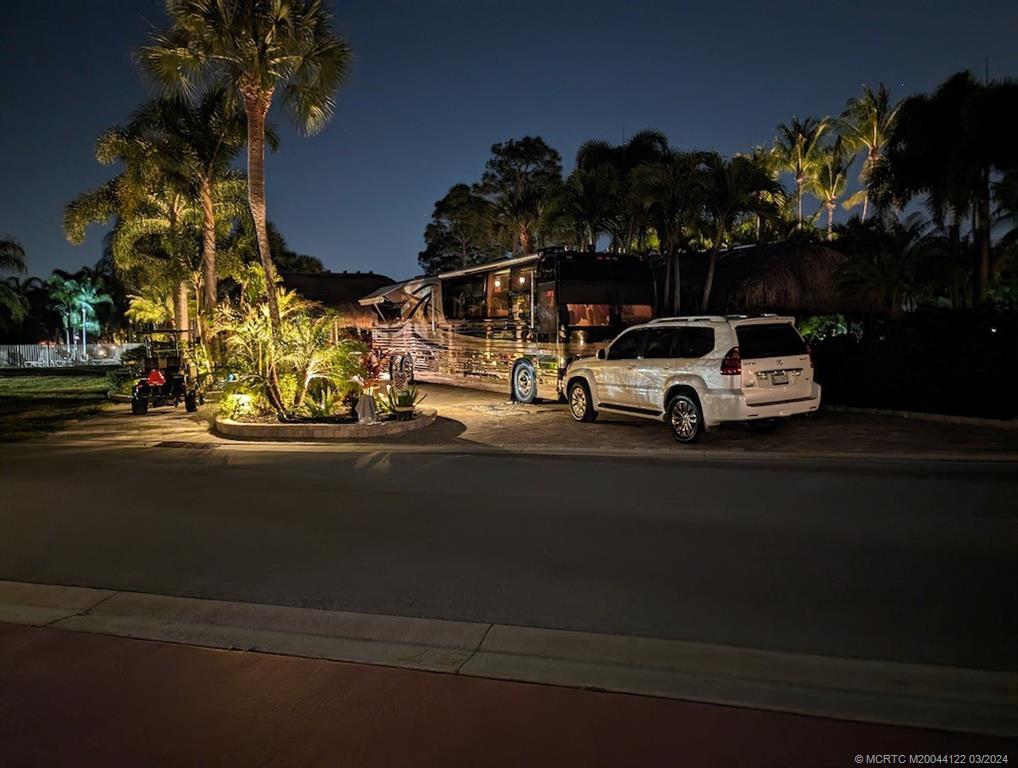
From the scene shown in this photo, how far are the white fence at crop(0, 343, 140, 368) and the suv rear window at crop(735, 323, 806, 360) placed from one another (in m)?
42.3

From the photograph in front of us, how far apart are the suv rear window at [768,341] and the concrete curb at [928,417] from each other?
3416mm

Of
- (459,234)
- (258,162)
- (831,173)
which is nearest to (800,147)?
(831,173)

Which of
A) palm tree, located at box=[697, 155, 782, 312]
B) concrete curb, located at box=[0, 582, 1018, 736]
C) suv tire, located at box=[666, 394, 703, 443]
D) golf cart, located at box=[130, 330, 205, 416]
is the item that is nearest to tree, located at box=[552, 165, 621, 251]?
palm tree, located at box=[697, 155, 782, 312]

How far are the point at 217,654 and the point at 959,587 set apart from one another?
5.14 metres

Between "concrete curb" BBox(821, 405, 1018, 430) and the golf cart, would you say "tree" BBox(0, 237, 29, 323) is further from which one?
"concrete curb" BBox(821, 405, 1018, 430)

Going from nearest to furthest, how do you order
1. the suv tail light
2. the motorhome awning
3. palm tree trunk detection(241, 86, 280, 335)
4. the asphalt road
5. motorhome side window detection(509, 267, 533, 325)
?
1. the asphalt road
2. the suv tail light
3. palm tree trunk detection(241, 86, 280, 335)
4. motorhome side window detection(509, 267, 533, 325)
5. the motorhome awning

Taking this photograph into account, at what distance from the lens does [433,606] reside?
19.2 feet

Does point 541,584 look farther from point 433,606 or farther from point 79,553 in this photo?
point 79,553

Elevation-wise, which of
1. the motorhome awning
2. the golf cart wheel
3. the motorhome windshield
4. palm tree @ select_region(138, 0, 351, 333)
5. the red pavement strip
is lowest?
the red pavement strip

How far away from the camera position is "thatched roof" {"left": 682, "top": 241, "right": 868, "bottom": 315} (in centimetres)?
2716

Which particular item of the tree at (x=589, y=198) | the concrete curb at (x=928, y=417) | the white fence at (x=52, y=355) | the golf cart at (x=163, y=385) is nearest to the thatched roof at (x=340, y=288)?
the white fence at (x=52, y=355)

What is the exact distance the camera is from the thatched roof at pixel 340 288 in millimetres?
47500

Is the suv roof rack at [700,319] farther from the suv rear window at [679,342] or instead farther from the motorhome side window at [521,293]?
the motorhome side window at [521,293]

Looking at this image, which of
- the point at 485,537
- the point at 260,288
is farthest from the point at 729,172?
the point at 485,537
